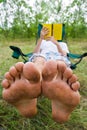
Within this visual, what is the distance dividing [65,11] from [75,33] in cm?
51

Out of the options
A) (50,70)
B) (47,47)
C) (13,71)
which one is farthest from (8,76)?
(47,47)

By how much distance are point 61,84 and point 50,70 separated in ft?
0.39

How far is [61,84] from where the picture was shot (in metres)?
2.19

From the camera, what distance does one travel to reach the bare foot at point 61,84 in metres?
2.14

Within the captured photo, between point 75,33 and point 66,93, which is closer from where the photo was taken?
point 66,93

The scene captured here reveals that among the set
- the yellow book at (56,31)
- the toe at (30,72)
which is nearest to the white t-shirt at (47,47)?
the yellow book at (56,31)

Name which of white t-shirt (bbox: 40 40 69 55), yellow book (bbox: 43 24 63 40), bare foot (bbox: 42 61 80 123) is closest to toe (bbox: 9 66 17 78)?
bare foot (bbox: 42 61 80 123)

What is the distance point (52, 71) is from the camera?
214 centimetres

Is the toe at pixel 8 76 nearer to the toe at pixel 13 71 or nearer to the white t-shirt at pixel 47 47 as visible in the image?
the toe at pixel 13 71

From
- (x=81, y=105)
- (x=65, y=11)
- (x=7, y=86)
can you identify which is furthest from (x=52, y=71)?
(x=65, y=11)

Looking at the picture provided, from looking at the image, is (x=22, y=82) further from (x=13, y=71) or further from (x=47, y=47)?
(x=47, y=47)

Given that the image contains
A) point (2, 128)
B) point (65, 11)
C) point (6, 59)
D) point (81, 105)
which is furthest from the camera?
point (65, 11)

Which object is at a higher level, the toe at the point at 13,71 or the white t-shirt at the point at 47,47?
the toe at the point at 13,71

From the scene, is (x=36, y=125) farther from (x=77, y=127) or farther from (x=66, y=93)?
(x=66, y=93)
